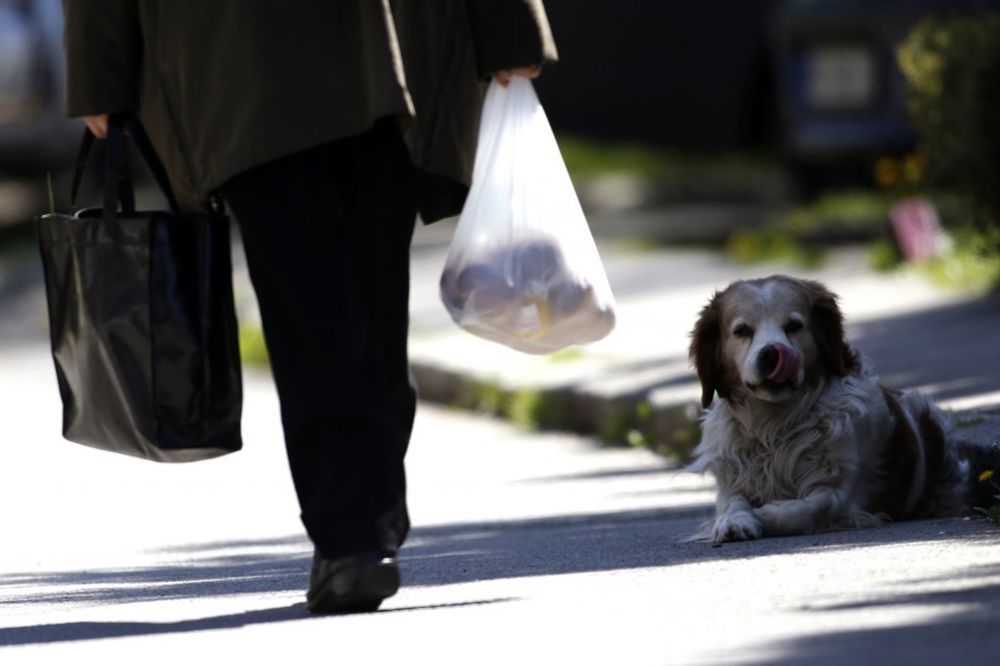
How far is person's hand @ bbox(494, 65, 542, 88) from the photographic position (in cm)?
476

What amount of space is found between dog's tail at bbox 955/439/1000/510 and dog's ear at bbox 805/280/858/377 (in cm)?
49

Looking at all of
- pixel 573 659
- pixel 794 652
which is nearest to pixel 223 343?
pixel 573 659

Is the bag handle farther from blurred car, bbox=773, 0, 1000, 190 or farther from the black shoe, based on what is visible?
blurred car, bbox=773, 0, 1000, 190

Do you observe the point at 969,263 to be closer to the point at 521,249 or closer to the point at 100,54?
the point at 521,249

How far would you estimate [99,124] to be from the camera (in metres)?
4.69

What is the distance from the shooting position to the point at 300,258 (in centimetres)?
446

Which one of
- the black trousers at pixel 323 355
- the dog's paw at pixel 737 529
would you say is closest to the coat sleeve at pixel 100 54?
the black trousers at pixel 323 355

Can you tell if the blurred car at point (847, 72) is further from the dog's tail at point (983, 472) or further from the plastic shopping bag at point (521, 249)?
the plastic shopping bag at point (521, 249)

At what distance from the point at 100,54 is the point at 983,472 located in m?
2.59

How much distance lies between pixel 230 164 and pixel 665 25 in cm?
1494

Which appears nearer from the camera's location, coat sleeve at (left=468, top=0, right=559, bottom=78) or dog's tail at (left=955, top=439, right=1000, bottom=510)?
coat sleeve at (left=468, top=0, right=559, bottom=78)

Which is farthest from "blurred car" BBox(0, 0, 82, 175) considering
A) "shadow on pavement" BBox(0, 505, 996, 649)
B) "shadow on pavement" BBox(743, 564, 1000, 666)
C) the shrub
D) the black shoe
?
"shadow on pavement" BBox(743, 564, 1000, 666)

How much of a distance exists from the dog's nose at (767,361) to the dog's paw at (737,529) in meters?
0.37

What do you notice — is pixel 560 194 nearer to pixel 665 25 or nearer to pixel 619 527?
pixel 619 527
